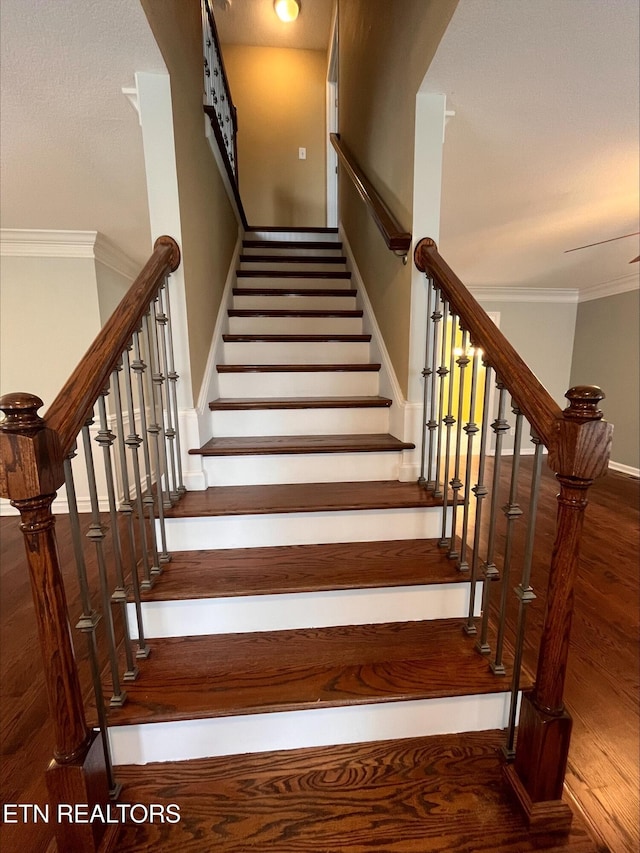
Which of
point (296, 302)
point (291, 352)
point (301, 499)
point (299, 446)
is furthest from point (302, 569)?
point (296, 302)

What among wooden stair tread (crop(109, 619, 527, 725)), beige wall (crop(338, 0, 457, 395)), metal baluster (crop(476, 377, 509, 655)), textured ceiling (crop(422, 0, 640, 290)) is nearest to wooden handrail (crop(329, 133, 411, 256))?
beige wall (crop(338, 0, 457, 395))

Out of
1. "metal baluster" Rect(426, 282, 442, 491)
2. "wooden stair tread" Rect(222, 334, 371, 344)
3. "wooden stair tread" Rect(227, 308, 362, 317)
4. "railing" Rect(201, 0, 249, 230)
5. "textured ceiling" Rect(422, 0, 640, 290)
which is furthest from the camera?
"wooden stair tread" Rect(227, 308, 362, 317)

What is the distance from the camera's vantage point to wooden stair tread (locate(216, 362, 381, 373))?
Result: 85.4 inches

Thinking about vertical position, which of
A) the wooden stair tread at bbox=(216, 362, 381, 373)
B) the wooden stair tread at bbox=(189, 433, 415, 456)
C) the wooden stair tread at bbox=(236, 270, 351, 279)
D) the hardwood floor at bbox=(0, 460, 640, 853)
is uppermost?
the wooden stair tread at bbox=(236, 270, 351, 279)

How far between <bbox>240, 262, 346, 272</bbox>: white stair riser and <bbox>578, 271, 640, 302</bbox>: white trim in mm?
3127

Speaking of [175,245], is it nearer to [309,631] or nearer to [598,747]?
[309,631]

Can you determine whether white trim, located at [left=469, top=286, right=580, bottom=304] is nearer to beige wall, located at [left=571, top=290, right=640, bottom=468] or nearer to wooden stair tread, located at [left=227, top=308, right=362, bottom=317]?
beige wall, located at [left=571, top=290, right=640, bottom=468]

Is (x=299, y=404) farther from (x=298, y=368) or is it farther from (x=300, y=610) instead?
(x=300, y=610)

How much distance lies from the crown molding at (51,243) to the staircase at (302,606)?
1.84m

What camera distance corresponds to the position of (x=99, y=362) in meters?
0.96

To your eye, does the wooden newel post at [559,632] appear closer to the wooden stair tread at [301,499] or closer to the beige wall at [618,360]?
the wooden stair tread at [301,499]

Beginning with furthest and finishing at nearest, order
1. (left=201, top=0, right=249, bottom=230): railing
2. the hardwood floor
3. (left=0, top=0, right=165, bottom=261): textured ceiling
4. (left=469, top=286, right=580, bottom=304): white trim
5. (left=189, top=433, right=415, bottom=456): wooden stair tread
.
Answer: (left=469, top=286, right=580, bottom=304): white trim < (left=201, top=0, right=249, bottom=230): railing < (left=189, top=433, right=415, bottom=456): wooden stair tread < (left=0, top=0, right=165, bottom=261): textured ceiling < the hardwood floor

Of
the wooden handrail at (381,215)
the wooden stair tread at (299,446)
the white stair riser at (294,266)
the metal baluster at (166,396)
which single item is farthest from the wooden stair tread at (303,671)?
the white stair riser at (294,266)

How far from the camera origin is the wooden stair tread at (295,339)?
2.33m
